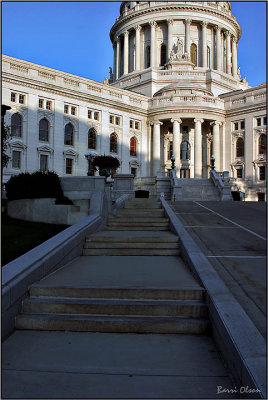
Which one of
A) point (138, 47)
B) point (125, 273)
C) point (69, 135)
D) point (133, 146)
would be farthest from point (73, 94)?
point (125, 273)

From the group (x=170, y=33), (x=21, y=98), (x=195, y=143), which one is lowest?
(x=195, y=143)

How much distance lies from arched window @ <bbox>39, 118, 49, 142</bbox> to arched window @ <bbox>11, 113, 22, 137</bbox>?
3055 millimetres

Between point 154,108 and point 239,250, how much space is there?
170 feet

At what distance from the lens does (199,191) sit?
39656 mm

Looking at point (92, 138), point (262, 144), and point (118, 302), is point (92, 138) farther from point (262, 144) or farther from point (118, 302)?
point (118, 302)

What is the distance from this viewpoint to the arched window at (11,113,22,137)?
150 ft

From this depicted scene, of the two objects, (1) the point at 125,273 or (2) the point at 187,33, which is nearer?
(1) the point at 125,273

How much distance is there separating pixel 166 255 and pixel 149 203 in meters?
10.6

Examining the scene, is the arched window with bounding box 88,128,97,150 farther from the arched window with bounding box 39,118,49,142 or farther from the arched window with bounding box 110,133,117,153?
the arched window with bounding box 39,118,49,142

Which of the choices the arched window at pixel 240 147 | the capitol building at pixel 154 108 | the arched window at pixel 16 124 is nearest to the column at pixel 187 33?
the capitol building at pixel 154 108

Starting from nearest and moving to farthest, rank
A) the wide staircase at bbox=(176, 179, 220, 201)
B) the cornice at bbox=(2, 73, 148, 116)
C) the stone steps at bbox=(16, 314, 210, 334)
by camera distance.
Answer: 1. the stone steps at bbox=(16, 314, 210, 334)
2. the wide staircase at bbox=(176, 179, 220, 201)
3. the cornice at bbox=(2, 73, 148, 116)

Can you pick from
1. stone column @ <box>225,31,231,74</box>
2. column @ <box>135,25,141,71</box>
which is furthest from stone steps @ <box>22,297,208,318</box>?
stone column @ <box>225,31,231,74</box>

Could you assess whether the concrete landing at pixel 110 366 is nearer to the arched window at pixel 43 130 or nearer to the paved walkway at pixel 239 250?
the paved walkway at pixel 239 250

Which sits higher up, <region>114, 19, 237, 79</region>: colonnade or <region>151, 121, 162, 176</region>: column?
<region>114, 19, 237, 79</region>: colonnade
